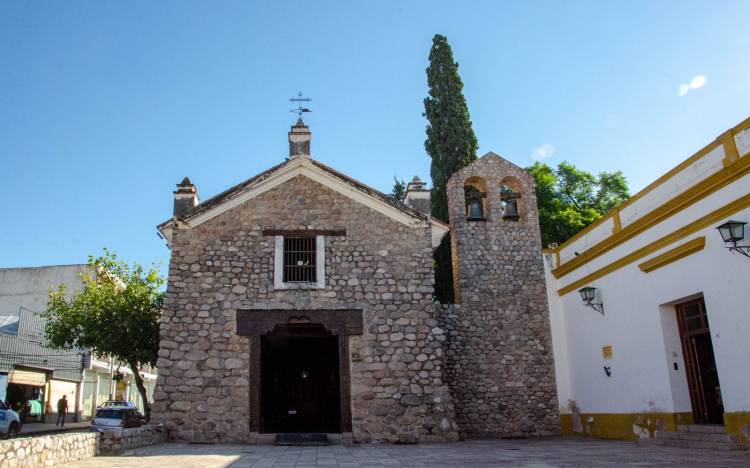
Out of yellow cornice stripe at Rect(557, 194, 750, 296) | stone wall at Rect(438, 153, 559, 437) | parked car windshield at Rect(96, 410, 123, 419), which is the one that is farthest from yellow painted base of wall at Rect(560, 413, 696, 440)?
parked car windshield at Rect(96, 410, 123, 419)

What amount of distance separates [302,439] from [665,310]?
8.22 metres

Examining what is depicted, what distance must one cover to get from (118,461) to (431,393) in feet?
22.1

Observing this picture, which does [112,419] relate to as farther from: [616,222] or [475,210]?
[616,222]

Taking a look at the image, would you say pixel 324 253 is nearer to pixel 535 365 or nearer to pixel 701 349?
pixel 535 365

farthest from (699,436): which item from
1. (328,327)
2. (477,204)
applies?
(477,204)

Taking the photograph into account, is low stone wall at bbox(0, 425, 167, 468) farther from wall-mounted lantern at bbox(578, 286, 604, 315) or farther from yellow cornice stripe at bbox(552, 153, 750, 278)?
yellow cornice stripe at bbox(552, 153, 750, 278)

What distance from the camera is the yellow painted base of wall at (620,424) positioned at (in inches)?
456

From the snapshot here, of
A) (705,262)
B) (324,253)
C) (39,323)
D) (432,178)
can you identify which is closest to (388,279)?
(324,253)

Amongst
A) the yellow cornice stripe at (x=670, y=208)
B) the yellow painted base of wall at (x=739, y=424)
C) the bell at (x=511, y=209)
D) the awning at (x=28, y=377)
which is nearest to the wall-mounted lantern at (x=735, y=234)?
the yellow cornice stripe at (x=670, y=208)

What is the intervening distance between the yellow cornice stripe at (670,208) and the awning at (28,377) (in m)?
22.7

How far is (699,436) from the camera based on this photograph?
1067 centimetres

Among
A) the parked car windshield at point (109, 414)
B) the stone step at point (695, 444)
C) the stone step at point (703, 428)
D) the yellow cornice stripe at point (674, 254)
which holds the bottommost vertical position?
the stone step at point (695, 444)

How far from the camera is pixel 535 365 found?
16359mm

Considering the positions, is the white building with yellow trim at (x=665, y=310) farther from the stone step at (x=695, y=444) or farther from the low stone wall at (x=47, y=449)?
the low stone wall at (x=47, y=449)
